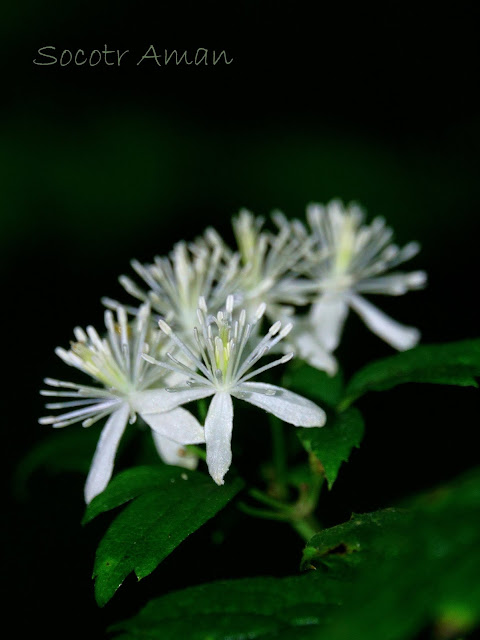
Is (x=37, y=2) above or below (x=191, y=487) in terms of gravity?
above

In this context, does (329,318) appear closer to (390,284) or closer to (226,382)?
(390,284)

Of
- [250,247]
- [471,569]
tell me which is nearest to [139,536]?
[471,569]

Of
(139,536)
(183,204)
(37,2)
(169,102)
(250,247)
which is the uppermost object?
(37,2)

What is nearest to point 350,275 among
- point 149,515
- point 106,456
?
point 106,456

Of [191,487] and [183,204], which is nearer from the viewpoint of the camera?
[191,487]

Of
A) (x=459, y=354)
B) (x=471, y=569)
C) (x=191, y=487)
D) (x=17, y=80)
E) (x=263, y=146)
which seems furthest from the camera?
(x=263, y=146)

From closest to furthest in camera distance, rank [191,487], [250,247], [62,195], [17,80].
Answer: [191,487], [250,247], [62,195], [17,80]

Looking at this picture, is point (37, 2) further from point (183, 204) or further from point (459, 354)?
point (459, 354)

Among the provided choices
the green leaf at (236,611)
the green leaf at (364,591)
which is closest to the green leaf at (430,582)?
the green leaf at (364,591)
